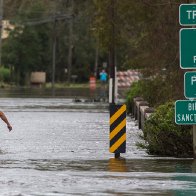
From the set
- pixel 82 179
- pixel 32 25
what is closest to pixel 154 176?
pixel 82 179

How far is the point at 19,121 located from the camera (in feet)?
116

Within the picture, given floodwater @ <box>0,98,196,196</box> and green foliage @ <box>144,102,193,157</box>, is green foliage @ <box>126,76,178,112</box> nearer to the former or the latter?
floodwater @ <box>0,98,196,196</box>

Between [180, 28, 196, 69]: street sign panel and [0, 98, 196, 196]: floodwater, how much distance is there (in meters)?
1.78

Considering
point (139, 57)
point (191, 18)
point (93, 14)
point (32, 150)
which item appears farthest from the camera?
point (93, 14)

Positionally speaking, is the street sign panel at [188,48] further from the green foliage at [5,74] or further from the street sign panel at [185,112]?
the green foliage at [5,74]

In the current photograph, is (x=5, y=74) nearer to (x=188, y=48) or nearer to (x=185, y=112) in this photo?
(x=188, y=48)

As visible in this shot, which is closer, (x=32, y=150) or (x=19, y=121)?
(x=32, y=150)

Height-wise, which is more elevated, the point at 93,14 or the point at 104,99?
the point at 93,14

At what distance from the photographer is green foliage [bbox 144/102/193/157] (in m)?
20.8

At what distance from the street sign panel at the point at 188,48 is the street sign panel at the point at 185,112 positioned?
684mm

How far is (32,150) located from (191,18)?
496cm

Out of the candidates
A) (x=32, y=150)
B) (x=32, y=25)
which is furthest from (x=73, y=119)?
(x=32, y=25)

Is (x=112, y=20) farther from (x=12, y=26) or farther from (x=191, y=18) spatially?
(x=12, y=26)

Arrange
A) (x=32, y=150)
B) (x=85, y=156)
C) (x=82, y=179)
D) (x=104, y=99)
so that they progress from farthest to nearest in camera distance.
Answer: (x=104, y=99) < (x=32, y=150) < (x=85, y=156) < (x=82, y=179)
